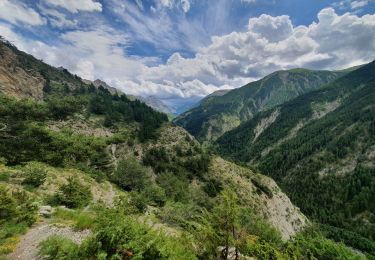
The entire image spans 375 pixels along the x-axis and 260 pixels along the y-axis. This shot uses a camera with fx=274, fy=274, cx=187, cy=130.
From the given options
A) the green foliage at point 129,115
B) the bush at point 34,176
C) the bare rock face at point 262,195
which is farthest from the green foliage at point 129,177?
the green foliage at point 129,115

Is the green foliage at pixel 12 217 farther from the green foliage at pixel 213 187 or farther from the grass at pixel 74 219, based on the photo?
the green foliage at pixel 213 187

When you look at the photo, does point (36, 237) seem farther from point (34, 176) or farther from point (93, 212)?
point (34, 176)

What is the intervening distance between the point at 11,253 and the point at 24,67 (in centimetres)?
19343

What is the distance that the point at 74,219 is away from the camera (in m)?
22.4

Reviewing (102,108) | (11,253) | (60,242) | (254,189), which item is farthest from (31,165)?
(102,108)

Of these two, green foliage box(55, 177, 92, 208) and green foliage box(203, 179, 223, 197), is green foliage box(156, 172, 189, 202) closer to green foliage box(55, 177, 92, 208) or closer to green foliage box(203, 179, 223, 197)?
green foliage box(203, 179, 223, 197)

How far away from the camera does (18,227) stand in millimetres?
18750

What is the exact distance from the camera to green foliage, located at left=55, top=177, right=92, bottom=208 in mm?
29828

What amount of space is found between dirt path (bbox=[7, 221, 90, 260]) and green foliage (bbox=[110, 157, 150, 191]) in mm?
47505

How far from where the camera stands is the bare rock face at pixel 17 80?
5075 inches

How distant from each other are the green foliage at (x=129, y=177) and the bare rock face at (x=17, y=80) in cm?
7918

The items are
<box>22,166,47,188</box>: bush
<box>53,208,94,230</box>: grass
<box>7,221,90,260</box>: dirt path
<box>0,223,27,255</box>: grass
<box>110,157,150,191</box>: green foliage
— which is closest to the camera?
<box>7,221,90,260</box>: dirt path

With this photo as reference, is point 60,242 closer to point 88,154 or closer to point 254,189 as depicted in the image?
point 88,154

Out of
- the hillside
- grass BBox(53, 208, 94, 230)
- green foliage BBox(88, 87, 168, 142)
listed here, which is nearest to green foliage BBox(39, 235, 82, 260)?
the hillside
